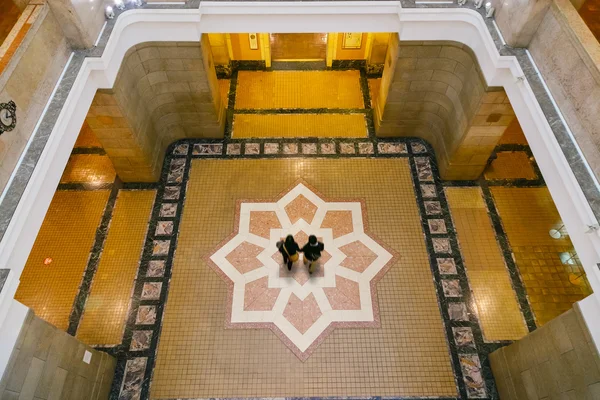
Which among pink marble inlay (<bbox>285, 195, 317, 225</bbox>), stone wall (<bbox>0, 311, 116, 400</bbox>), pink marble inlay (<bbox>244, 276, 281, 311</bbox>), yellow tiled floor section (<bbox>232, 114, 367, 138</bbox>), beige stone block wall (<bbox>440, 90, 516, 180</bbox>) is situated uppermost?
yellow tiled floor section (<bbox>232, 114, 367, 138</bbox>)

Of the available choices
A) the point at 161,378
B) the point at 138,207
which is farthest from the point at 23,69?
the point at 161,378

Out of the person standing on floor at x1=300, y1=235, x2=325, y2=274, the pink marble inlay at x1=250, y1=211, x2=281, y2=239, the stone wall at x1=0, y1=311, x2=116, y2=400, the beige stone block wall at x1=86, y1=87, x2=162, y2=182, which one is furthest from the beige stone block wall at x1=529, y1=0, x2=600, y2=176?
the stone wall at x1=0, y1=311, x2=116, y2=400

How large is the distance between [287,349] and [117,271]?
303cm

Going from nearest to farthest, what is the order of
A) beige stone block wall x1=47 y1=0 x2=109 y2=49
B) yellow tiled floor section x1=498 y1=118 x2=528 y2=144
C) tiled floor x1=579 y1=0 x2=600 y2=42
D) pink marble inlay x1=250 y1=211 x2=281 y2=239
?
beige stone block wall x1=47 y1=0 x2=109 y2=49 < tiled floor x1=579 y1=0 x2=600 y2=42 < pink marble inlay x1=250 y1=211 x2=281 y2=239 < yellow tiled floor section x1=498 y1=118 x2=528 y2=144

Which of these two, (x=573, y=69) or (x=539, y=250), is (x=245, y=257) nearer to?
(x=539, y=250)

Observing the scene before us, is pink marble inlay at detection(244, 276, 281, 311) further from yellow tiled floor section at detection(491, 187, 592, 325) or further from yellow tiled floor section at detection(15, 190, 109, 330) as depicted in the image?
yellow tiled floor section at detection(491, 187, 592, 325)

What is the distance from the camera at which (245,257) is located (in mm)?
6461

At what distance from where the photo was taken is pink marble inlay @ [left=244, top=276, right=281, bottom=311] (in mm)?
6012

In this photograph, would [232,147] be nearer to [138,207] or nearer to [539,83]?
[138,207]

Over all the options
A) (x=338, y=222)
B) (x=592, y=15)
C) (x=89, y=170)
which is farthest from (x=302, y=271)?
(x=592, y=15)

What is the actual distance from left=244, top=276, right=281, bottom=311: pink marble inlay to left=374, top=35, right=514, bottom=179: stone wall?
12.5 feet

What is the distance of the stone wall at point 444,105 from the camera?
598cm

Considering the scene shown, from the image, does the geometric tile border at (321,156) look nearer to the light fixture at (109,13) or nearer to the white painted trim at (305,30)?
the white painted trim at (305,30)

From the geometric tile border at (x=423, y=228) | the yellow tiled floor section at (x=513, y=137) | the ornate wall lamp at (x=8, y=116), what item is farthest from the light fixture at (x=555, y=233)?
the ornate wall lamp at (x=8, y=116)
